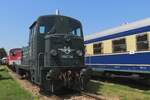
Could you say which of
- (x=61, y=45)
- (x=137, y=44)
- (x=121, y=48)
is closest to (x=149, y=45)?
(x=137, y=44)

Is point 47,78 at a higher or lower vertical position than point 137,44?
lower

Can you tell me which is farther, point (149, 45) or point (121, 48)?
point (121, 48)

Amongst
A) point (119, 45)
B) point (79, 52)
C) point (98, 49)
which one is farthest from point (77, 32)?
point (98, 49)

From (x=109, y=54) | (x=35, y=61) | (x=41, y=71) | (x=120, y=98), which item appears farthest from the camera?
(x=109, y=54)

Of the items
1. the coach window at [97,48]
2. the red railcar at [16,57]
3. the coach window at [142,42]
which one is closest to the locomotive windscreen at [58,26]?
the coach window at [142,42]

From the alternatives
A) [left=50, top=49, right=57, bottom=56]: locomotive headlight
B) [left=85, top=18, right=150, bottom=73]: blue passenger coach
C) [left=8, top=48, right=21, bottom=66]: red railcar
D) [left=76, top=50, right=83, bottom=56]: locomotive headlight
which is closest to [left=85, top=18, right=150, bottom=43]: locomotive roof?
[left=85, top=18, right=150, bottom=73]: blue passenger coach

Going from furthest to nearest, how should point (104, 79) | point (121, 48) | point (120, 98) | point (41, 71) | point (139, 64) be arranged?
point (104, 79) → point (121, 48) → point (139, 64) → point (41, 71) → point (120, 98)

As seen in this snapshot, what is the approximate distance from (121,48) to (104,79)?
4.87m

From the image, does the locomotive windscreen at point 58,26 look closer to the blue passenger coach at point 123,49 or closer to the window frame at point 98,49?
the blue passenger coach at point 123,49

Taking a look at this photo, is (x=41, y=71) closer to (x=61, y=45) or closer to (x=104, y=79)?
(x=61, y=45)

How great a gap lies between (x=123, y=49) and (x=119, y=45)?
441mm

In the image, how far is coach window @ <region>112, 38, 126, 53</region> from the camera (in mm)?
16297

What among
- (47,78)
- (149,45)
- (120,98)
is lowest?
(120,98)

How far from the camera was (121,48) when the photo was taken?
16531 mm
